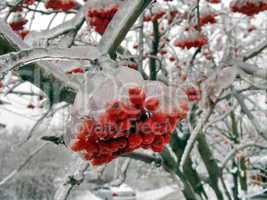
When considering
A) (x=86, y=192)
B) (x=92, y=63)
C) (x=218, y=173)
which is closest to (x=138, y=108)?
(x=92, y=63)

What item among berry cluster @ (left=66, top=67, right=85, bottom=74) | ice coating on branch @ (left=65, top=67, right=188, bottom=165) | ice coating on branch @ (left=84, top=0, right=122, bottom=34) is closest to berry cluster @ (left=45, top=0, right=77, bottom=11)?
ice coating on branch @ (left=84, top=0, right=122, bottom=34)

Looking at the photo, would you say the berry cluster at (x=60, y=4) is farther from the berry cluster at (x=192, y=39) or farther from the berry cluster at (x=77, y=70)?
the berry cluster at (x=77, y=70)

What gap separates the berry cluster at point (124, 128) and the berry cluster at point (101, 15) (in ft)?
2.57

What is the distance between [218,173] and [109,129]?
12.0 ft

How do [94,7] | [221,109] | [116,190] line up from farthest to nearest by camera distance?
[116,190], [221,109], [94,7]

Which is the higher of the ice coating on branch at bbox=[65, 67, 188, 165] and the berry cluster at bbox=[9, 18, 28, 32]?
the berry cluster at bbox=[9, 18, 28, 32]

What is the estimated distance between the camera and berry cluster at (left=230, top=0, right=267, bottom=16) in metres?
2.74

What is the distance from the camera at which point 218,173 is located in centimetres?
443

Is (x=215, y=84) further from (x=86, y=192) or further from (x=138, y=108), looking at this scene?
(x=86, y=192)

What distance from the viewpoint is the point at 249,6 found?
2799 millimetres

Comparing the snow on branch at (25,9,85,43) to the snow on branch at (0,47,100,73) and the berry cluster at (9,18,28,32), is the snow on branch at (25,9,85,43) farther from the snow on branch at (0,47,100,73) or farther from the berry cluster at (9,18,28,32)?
Answer: the berry cluster at (9,18,28,32)

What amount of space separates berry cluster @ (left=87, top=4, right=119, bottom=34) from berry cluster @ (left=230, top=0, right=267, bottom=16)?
1.35 metres

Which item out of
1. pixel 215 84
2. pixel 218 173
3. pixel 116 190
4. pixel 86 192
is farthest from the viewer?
pixel 116 190

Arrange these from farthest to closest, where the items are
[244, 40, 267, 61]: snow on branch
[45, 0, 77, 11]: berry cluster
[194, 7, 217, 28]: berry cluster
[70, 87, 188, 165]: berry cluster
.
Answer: [194, 7, 217, 28]: berry cluster, [244, 40, 267, 61]: snow on branch, [45, 0, 77, 11]: berry cluster, [70, 87, 188, 165]: berry cluster
